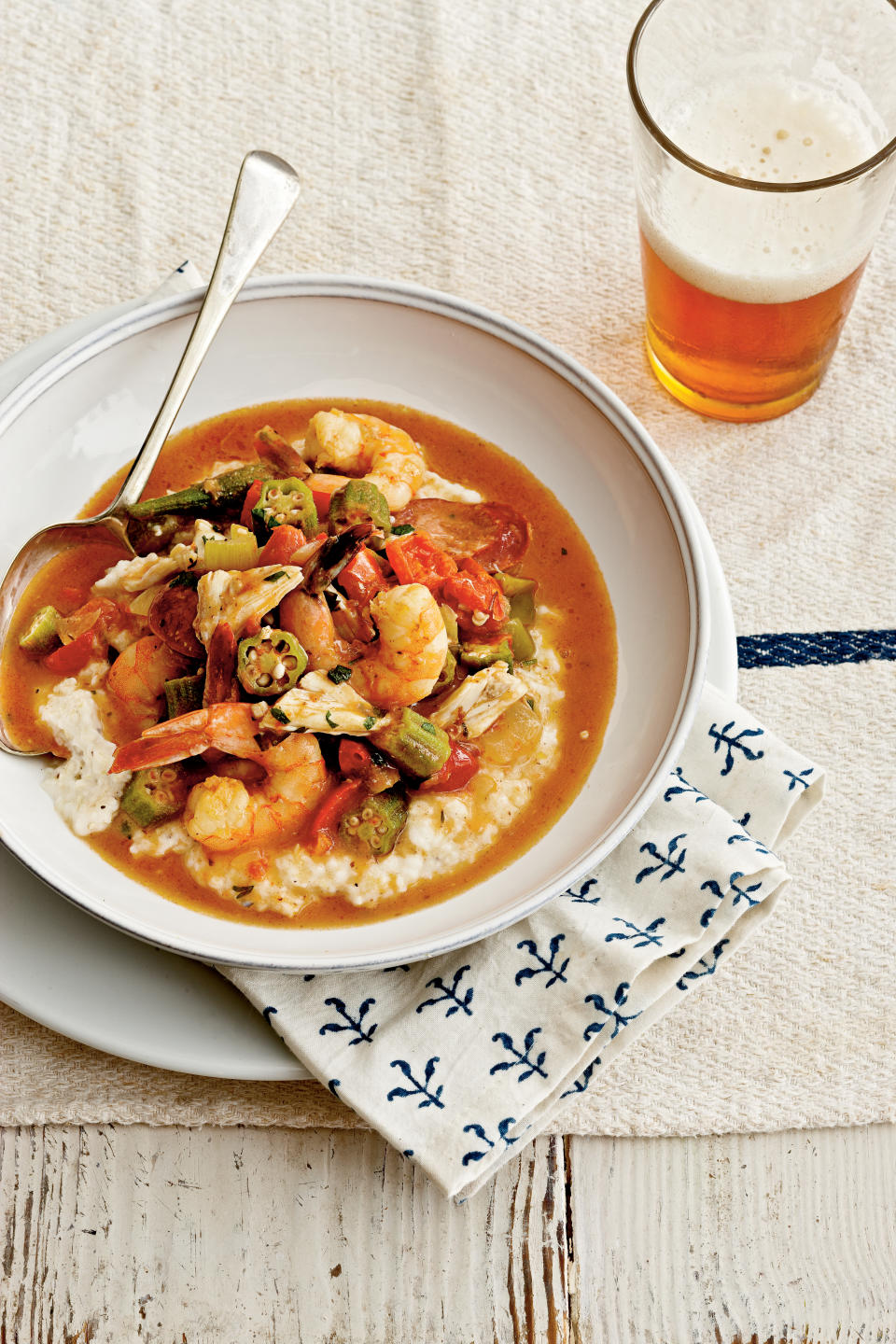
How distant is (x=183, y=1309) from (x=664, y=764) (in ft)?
6.18

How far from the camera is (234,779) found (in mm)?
3379

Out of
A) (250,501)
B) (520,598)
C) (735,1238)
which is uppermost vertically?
(250,501)

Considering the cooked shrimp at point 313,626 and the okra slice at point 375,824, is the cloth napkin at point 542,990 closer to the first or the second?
the okra slice at point 375,824

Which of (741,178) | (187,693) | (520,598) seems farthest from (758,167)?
(187,693)

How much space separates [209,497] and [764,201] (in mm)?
1895

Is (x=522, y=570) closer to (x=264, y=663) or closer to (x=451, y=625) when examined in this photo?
(x=451, y=625)

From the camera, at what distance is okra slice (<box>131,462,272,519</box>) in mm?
3826

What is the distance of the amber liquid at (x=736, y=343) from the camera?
4.03 metres

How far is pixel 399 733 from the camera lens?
334 centimetres

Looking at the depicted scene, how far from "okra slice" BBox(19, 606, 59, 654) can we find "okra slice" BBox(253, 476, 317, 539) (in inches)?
25.9

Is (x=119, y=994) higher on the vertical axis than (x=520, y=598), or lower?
lower

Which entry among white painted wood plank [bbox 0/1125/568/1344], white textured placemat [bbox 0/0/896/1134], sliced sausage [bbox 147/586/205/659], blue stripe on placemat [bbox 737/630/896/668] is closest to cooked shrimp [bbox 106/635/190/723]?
sliced sausage [bbox 147/586/205/659]

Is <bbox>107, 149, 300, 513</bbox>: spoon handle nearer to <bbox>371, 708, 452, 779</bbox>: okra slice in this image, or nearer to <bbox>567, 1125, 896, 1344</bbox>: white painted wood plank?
<bbox>371, 708, 452, 779</bbox>: okra slice

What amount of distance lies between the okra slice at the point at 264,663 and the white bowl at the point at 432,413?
625 millimetres
